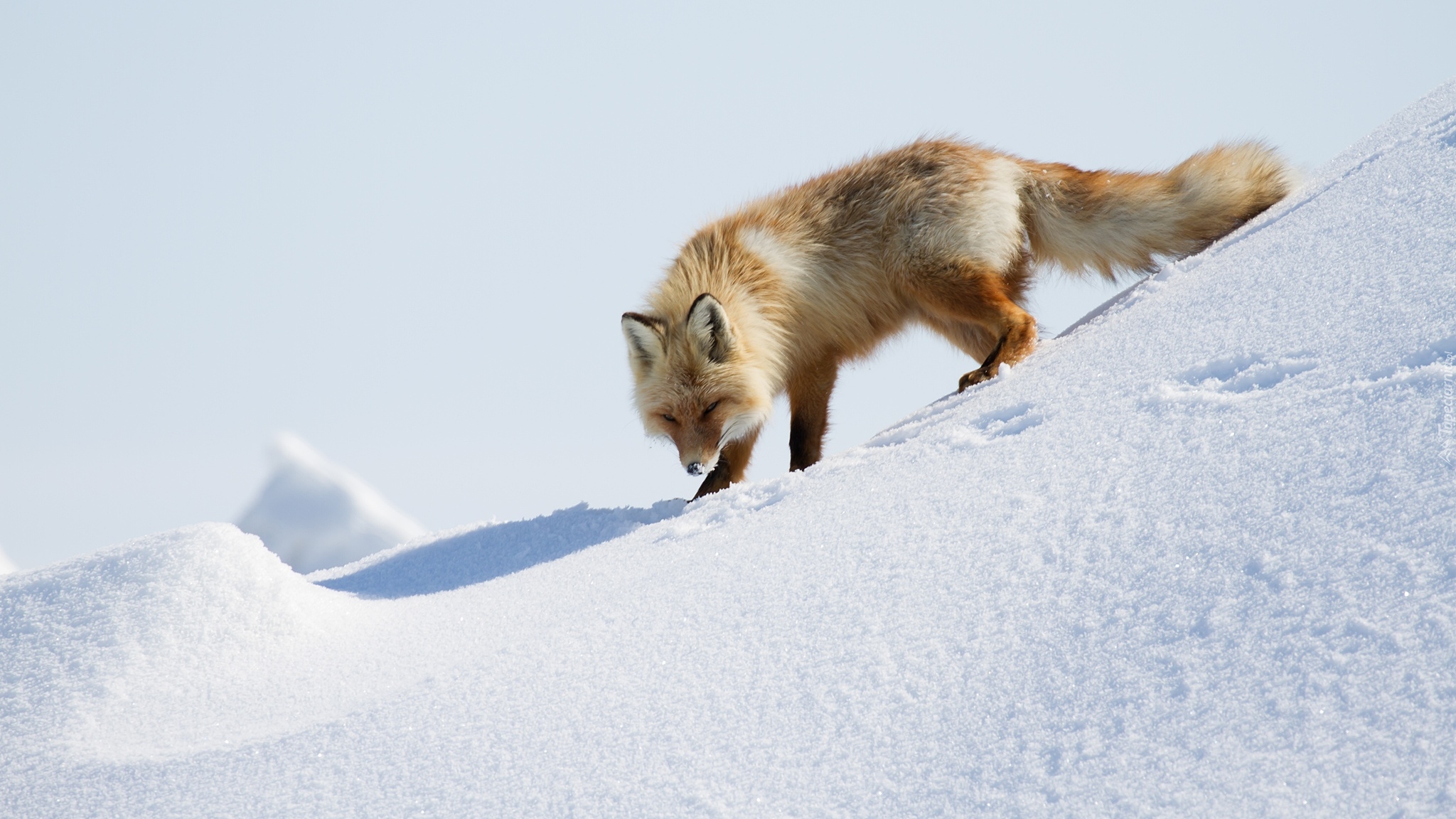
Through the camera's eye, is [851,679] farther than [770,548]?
No

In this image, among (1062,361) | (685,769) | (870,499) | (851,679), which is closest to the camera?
(685,769)

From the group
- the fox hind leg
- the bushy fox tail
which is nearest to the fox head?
the fox hind leg

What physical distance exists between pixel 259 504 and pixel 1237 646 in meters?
18.9

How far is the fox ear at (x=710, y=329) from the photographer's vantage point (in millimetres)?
4723

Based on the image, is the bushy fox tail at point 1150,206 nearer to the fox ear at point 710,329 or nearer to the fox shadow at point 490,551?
the fox ear at point 710,329

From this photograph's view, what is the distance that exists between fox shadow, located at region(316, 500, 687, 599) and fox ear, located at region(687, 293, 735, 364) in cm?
73

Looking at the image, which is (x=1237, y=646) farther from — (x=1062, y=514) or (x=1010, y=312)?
(x=1010, y=312)

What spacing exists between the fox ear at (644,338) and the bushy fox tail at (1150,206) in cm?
203

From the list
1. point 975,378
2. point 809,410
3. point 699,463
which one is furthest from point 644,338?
point 975,378

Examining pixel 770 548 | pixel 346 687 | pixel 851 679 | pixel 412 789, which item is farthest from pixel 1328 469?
pixel 346 687

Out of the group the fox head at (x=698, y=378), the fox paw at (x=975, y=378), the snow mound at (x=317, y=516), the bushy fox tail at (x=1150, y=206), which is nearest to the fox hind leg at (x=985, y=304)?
the fox paw at (x=975, y=378)

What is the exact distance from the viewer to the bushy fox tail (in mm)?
5113

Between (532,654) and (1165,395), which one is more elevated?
(1165,395)

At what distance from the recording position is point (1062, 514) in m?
2.48
